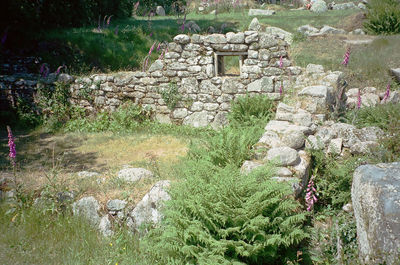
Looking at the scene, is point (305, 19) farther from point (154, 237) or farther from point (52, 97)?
point (154, 237)

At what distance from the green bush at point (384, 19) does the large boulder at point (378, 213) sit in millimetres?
12809

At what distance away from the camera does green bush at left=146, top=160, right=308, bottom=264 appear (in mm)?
3295

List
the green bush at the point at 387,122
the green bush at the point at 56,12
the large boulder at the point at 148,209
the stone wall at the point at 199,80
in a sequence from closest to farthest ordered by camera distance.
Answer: the large boulder at the point at 148,209 → the green bush at the point at 387,122 → the stone wall at the point at 199,80 → the green bush at the point at 56,12

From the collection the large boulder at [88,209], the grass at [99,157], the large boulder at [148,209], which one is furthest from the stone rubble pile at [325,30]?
the large boulder at [88,209]

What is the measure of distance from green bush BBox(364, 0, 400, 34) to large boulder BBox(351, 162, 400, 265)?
1281cm

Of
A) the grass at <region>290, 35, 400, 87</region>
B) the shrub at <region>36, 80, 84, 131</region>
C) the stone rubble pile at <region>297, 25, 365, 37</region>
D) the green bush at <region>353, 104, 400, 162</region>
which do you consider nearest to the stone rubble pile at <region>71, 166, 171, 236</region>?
the green bush at <region>353, 104, 400, 162</region>

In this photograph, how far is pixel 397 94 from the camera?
27.3ft

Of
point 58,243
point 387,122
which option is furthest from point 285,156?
point 58,243

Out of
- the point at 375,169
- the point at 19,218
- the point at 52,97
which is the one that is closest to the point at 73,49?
the point at 52,97

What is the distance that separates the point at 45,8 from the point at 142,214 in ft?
39.0

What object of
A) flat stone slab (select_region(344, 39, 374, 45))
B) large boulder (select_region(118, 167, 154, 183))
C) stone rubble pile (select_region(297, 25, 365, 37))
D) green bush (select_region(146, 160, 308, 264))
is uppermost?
stone rubble pile (select_region(297, 25, 365, 37))

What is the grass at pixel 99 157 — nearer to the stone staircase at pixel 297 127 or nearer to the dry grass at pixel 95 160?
the dry grass at pixel 95 160

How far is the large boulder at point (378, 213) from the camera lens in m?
2.87

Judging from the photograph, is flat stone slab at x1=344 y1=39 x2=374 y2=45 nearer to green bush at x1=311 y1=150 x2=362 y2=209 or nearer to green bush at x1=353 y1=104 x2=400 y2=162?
green bush at x1=353 y1=104 x2=400 y2=162
